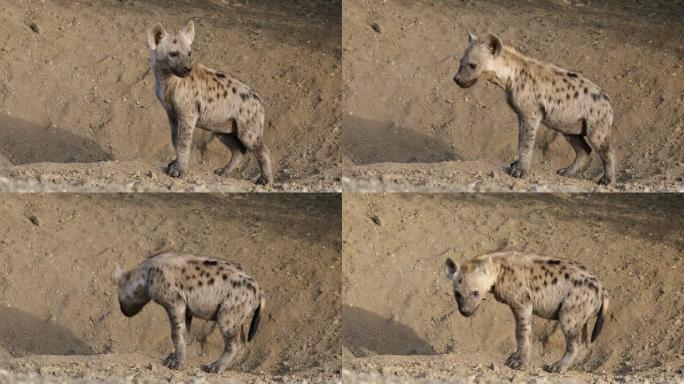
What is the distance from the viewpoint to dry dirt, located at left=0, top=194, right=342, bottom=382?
18641 millimetres

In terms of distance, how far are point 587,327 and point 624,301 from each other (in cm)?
72

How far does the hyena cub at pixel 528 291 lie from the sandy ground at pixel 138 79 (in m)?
1.69

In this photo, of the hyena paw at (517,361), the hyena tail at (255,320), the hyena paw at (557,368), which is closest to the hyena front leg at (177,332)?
the hyena tail at (255,320)

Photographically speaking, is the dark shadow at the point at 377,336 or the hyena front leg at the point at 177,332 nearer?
the hyena front leg at the point at 177,332

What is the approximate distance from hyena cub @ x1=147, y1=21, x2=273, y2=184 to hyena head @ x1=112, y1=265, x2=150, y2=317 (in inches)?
33.8

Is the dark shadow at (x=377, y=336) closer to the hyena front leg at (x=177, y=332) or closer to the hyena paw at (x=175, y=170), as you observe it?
the hyena front leg at (x=177, y=332)

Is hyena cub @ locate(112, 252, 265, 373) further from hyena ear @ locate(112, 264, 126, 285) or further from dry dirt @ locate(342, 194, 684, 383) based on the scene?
dry dirt @ locate(342, 194, 684, 383)

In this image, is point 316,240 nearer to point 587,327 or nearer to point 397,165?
point 397,165

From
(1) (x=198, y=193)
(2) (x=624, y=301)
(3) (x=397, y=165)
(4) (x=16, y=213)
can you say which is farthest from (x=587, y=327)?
(4) (x=16, y=213)

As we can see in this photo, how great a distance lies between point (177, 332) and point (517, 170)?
2844 millimetres

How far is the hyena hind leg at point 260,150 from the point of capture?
18.3 meters

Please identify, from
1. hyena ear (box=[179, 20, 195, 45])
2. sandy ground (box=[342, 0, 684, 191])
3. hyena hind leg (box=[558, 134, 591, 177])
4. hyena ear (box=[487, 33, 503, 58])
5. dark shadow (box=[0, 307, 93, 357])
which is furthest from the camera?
sandy ground (box=[342, 0, 684, 191])

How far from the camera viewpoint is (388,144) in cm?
1962

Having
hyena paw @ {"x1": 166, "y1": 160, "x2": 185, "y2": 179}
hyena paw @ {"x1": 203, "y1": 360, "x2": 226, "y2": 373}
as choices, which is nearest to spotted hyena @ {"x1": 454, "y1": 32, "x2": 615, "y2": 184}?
hyena paw @ {"x1": 166, "y1": 160, "x2": 185, "y2": 179}
